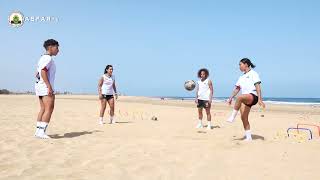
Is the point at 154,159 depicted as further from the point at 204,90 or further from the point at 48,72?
the point at 204,90

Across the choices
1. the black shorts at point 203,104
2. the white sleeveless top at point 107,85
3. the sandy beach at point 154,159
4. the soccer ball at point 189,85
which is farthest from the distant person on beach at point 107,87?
the sandy beach at point 154,159

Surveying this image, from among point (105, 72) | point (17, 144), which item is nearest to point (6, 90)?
point (105, 72)

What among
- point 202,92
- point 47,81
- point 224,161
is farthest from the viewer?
point 202,92

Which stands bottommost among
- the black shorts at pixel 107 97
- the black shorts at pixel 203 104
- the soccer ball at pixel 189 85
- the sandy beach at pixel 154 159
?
the sandy beach at pixel 154 159

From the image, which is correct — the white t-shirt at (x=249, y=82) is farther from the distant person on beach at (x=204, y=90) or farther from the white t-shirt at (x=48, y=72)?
the white t-shirt at (x=48, y=72)

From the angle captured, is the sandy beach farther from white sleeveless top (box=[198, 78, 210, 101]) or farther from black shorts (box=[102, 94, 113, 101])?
black shorts (box=[102, 94, 113, 101])

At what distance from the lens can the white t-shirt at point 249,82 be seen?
8.01 meters

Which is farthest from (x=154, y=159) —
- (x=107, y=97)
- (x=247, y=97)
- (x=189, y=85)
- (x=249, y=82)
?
(x=189, y=85)

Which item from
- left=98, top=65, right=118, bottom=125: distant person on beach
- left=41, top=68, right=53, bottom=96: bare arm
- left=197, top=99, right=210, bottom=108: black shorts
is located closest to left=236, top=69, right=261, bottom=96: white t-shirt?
left=197, top=99, right=210, bottom=108: black shorts

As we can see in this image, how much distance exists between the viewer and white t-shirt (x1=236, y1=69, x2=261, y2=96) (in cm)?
801

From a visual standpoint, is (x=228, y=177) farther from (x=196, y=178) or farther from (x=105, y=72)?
(x=105, y=72)

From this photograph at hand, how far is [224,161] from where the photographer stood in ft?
18.0

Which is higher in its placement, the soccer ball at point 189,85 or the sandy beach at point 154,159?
the soccer ball at point 189,85

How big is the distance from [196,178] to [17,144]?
3.71 meters
